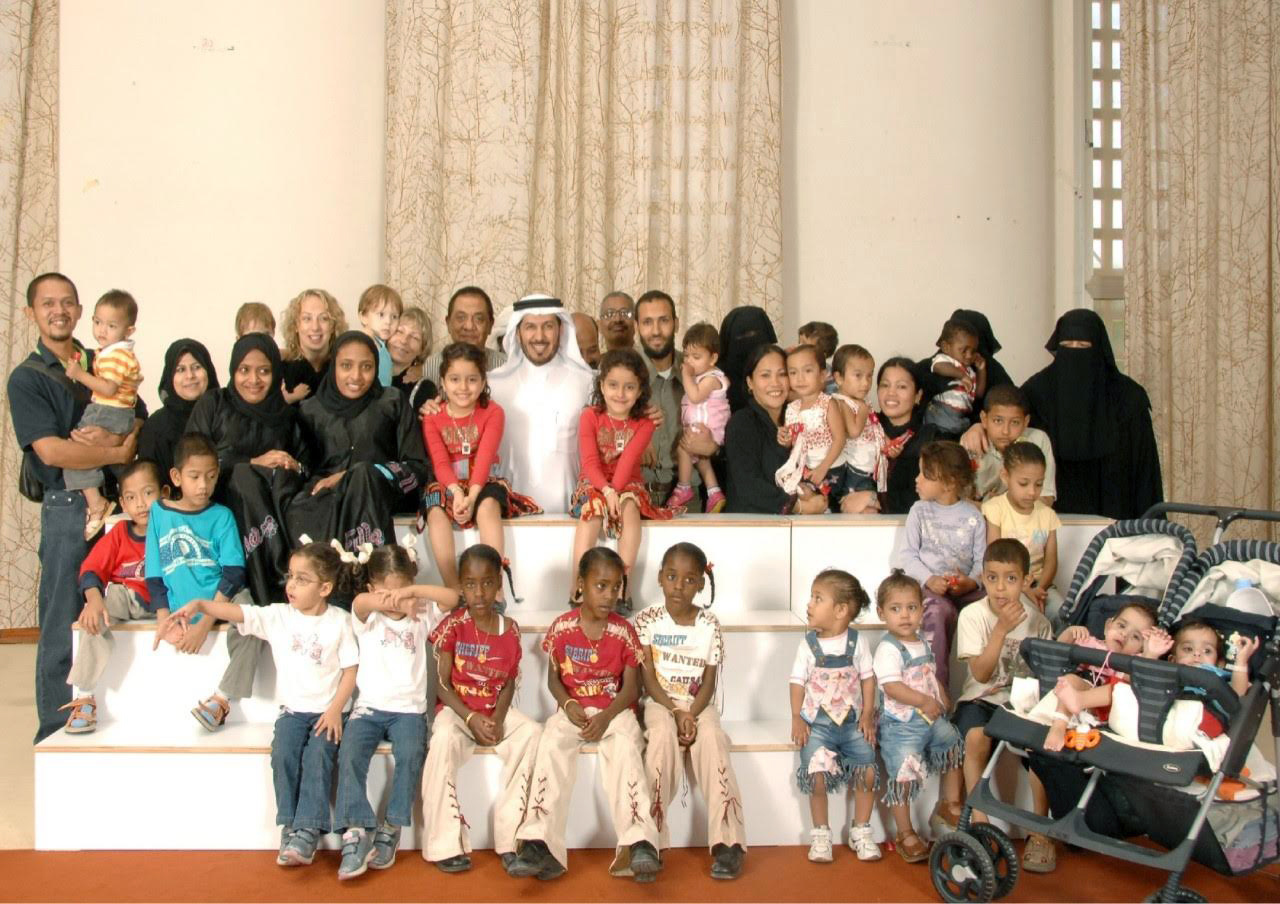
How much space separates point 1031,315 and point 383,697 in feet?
13.9

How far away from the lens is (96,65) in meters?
6.21

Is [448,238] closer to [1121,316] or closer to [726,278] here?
[726,278]

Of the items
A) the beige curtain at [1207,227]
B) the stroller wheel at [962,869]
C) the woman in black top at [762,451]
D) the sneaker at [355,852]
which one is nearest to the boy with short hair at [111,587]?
the sneaker at [355,852]

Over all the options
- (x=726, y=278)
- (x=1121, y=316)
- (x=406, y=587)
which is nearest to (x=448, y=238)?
(x=726, y=278)

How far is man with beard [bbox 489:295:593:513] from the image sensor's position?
190 inches

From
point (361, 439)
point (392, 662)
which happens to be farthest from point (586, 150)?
point (392, 662)

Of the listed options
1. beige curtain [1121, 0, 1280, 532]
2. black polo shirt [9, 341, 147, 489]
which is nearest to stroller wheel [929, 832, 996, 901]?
black polo shirt [9, 341, 147, 489]

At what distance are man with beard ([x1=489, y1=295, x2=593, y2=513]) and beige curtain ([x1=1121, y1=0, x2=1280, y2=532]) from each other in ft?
10.6

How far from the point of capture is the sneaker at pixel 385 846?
11.7ft

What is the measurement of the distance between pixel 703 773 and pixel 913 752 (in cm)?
63

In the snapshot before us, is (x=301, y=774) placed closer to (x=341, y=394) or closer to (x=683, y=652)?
(x=683, y=652)

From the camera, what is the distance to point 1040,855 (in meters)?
3.59

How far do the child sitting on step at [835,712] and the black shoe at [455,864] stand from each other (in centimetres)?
100

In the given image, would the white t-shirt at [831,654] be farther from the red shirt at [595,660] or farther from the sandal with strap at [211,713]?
the sandal with strap at [211,713]
